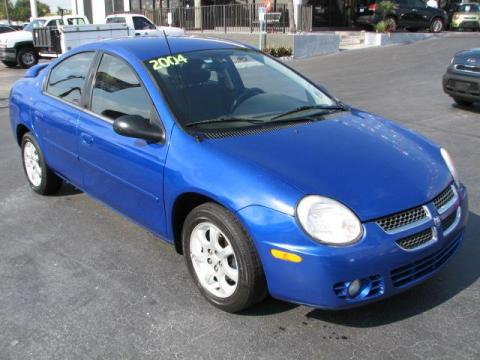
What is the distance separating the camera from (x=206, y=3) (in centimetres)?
3048

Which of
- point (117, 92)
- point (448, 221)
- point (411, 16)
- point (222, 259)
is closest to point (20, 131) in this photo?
point (117, 92)

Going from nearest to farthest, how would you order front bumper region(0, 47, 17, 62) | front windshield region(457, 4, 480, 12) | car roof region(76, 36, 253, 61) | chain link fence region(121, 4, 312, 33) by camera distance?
car roof region(76, 36, 253, 61) → front bumper region(0, 47, 17, 62) → chain link fence region(121, 4, 312, 33) → front windshield region(457, 4, 480, 12)

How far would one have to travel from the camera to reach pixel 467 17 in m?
27.4

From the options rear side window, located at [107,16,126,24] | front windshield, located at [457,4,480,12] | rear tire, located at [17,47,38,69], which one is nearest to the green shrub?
front windshield, located at [457,4,480,12]

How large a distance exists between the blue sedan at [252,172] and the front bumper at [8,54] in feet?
52.3

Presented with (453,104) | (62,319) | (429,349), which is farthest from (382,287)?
(453,104)

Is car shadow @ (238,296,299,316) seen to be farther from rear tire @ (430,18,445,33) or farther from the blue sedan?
rear tire @ (430,18,445,33)

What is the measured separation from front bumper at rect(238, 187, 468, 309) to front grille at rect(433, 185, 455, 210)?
6.5 inches

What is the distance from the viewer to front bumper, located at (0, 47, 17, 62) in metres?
18.6

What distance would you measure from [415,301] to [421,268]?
1.25ft

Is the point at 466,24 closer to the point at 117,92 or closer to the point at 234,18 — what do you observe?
the point at 234,18

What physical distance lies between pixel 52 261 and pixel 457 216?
283 cm

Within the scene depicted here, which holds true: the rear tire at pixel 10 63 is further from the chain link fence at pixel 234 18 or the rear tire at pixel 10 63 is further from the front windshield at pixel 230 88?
the front windshield at pixel 230 88

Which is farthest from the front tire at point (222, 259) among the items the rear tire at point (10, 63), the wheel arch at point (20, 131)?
the rear tire at point (10, 63)
